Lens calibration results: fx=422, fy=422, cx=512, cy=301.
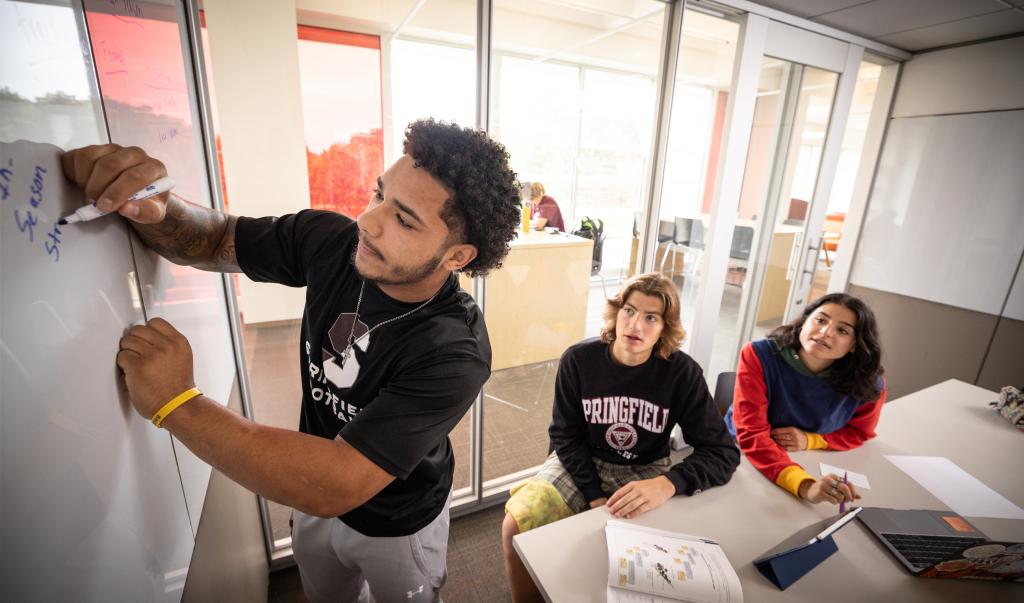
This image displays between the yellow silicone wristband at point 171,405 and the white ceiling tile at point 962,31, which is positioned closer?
the yellow silicone wristband at point 171,405

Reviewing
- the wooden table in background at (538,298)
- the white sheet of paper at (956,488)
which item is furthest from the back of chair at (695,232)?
the white sheet of paper at (956,488)

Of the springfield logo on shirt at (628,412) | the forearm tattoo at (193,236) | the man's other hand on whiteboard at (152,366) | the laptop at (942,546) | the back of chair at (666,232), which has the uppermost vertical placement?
the forearm tattoo at (193,236)

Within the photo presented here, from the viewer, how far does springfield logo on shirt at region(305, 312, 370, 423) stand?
102 centimetres

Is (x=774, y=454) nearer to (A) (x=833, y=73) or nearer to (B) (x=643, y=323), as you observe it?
(B) (x=643, y=323)

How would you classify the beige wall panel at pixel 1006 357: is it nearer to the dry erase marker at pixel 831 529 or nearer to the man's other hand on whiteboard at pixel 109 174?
the dry erase marker at pixel 831 529

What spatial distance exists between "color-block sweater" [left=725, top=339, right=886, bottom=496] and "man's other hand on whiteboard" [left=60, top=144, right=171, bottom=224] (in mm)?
1897

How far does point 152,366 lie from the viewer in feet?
2.20

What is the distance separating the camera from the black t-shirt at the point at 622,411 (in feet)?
5.25

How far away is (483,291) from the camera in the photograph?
2080mm

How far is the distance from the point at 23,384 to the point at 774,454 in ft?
5.99

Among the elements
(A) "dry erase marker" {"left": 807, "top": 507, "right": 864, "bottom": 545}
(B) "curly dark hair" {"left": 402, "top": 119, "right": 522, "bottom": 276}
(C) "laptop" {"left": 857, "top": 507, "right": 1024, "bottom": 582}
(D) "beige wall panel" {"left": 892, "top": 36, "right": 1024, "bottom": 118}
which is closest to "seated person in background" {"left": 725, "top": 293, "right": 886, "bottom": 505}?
(C) "laptop" {"left": 857, "top": 507, "right": 1024, "bottom": 582}

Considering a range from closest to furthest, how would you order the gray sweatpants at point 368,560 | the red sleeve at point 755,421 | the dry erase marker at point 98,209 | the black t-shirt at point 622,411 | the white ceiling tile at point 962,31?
the dry erase marker at point 98,209 → the gray sweatpants at point 368,560 → the red sleeve at point 755,421 → the black t-shirt at point 622,411 → the white ceiling tile at point 962,31

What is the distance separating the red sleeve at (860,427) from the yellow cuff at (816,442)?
0.02 m

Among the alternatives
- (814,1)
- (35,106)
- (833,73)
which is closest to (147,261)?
(35,106)
